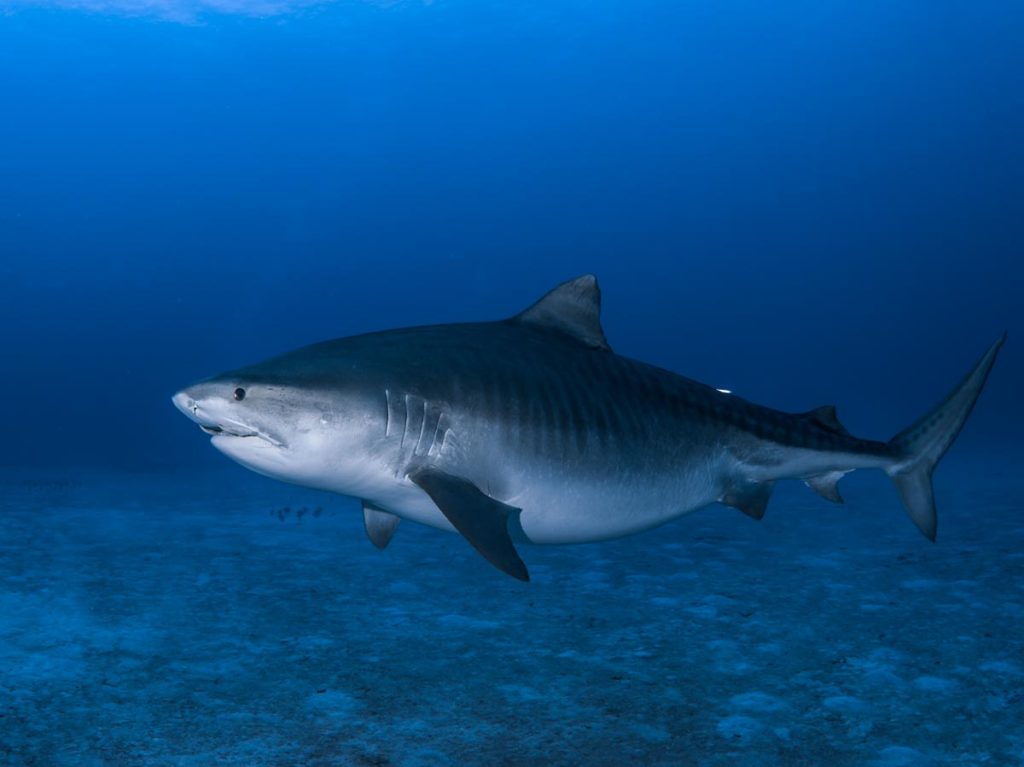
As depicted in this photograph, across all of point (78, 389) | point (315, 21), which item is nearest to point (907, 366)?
point (315, 21)

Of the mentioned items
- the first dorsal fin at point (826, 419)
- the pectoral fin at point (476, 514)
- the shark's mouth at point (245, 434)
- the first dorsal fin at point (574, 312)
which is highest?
the first dorsal fin at point (574, 312)

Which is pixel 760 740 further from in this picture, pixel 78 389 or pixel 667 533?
pixel 78 389

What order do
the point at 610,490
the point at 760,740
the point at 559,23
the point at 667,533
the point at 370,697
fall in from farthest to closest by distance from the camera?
the point at 559,23
the point at 667,533
the point at 610,490
the point at 370,697
the point at 760,740

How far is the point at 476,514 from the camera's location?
3.38 m

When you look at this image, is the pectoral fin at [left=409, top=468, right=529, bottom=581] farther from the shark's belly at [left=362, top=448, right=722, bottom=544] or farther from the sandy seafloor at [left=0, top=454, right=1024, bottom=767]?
the sandy seafloor at [left=0, top=454, right=1024, bottom=767]

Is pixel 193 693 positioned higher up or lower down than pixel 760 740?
lower down

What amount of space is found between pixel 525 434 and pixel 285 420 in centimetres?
119

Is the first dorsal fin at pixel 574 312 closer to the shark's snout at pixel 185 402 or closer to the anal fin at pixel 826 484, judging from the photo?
the anal fin at pixel 826 484

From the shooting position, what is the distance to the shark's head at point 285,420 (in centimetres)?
314

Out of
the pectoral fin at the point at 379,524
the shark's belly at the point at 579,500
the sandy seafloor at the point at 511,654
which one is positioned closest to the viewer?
the sandy seafloor at the point at 511,654

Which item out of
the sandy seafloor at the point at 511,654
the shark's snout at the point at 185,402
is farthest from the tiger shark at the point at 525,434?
the sandy seafloor at the point at 511,654

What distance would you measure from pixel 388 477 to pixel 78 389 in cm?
16060

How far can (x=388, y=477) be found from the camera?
11.7ft

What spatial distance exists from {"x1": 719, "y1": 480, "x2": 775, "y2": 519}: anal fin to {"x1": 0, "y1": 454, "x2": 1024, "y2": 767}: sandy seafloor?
682 millimetres
